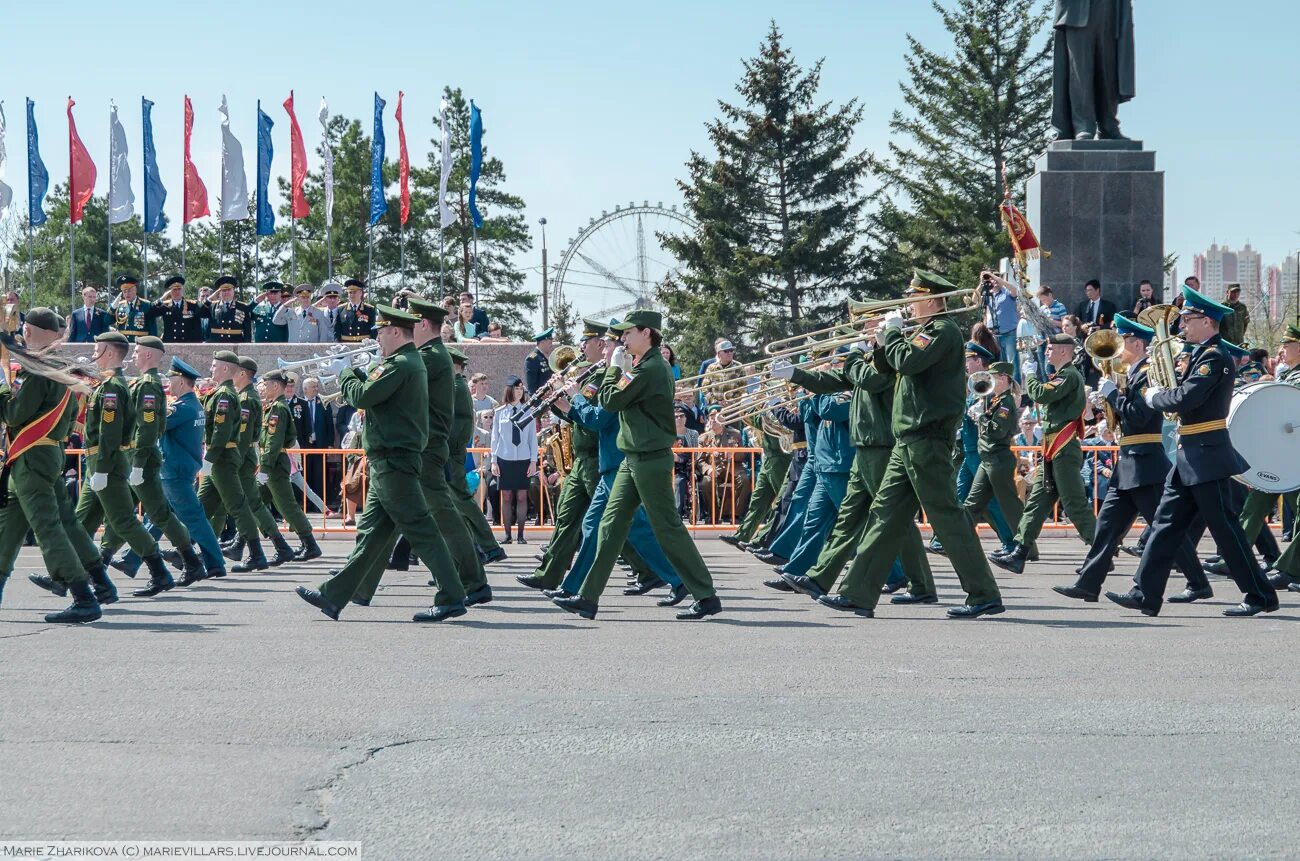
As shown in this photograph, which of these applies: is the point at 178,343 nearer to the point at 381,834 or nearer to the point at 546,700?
the point at 546,700

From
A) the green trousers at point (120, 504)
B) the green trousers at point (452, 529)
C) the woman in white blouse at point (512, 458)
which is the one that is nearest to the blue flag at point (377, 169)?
the woman in white blouse at point (512, 458)

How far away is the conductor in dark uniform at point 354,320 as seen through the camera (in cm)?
2286

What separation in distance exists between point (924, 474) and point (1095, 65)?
13.3 metres

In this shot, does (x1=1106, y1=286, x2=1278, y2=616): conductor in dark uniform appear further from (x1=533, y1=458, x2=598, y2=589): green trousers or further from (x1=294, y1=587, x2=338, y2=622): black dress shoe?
(x1=294, y1=587, x2=338, y2=622): black dress shoe

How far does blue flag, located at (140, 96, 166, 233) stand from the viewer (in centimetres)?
3659

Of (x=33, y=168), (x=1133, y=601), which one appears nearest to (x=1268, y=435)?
(x=1133, y=601)

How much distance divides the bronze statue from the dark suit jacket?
12.7 metres

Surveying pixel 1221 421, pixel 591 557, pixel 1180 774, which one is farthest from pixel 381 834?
pixel 1221 421

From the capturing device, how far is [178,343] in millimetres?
22625

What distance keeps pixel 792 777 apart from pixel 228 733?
6.96ft

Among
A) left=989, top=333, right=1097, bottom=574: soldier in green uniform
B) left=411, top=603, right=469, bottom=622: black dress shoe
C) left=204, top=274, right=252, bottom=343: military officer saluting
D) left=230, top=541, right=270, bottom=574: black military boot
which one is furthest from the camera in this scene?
left=204, top=274, right=252, bottom=343: military officer saluting

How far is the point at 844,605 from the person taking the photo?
9812 millimetres

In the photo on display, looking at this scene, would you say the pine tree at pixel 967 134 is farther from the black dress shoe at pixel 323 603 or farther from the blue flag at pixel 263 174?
the black dress shoe at pixel 323 603

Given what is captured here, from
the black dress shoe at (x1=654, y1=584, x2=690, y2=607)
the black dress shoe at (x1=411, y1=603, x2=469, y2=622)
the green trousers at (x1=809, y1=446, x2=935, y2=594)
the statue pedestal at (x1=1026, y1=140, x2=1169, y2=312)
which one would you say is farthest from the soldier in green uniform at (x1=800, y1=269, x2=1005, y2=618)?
the statue pedestal at (x1=1026, y1=140, x2=1169, y2=312)
